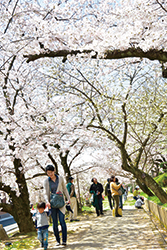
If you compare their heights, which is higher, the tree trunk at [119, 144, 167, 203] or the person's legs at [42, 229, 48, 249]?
A: the tree trunk at [119, 144, 167, 203]

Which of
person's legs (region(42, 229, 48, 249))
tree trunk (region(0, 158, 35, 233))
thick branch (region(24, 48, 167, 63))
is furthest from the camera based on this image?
tree trunk (region(0, 158, 35, 233))

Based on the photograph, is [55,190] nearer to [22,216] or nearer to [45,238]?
[45,238]

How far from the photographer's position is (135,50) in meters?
4.89

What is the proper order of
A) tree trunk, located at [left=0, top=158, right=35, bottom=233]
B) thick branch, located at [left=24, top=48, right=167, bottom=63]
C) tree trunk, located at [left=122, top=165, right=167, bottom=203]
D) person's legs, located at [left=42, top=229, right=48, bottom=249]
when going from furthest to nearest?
tree trunk, located at [left=0, top=158, right=35, bottom=233] < tree trunk, located at [left=122, top=165, right=167, bottom=203] < person's legs, located at [left=42, top=229, right=48, bottom=249] < thick branch, located at [left=24, top=48, right=167, bottom=63]

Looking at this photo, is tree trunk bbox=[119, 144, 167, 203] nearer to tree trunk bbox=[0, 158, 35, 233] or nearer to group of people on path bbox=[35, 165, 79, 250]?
tree trunk bbox=[0, 158, 35, 233]

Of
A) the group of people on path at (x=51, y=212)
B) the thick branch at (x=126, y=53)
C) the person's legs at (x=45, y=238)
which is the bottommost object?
the person's legs at (x=45, y=238)

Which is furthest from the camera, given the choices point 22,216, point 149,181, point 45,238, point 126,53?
point 149,181

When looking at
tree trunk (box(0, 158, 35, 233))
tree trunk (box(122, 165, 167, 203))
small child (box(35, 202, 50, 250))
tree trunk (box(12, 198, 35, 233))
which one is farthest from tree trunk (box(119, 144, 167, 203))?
small child (box(35, 202, 50, 250))

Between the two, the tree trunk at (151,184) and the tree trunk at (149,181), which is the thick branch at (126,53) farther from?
the tree trunk at (151,184)

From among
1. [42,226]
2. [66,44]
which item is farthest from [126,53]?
[42,226]

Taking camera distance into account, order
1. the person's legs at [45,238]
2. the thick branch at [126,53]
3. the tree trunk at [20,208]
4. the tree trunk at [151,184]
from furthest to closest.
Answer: the tree trunk at [20,208] → the tree trunk at [151,184] → the person's legs at [45,238] → the thick branch at [126,53]

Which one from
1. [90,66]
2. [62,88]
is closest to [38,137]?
[62,88]

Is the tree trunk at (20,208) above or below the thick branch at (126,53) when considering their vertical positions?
below

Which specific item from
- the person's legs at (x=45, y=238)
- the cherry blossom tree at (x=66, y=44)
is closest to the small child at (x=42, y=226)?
the person's legs at (x=45, y=238)
